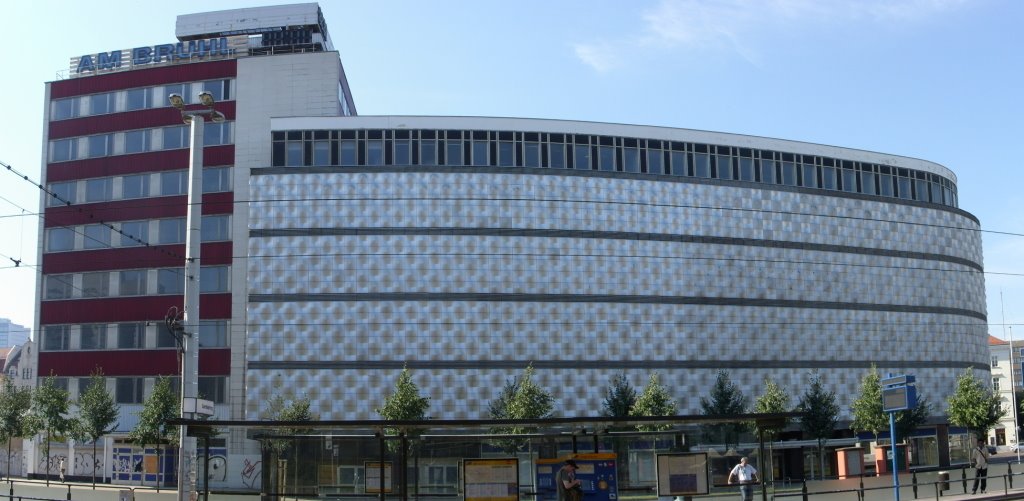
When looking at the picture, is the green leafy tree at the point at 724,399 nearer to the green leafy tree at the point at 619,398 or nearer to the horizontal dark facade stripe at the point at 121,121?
the green leafy tree at the point at 619,398

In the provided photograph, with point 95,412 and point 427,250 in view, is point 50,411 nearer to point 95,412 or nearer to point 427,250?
point 95,412

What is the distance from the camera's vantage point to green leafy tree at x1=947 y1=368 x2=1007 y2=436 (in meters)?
64.5

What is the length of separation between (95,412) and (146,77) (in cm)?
2124

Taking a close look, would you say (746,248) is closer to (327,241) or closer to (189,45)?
(327,241)

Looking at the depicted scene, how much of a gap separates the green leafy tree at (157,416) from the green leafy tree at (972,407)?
4740cm

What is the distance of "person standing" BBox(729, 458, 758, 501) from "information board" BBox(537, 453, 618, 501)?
10.0 ft

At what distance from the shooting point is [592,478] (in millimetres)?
23125

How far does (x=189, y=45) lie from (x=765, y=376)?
1657 inches

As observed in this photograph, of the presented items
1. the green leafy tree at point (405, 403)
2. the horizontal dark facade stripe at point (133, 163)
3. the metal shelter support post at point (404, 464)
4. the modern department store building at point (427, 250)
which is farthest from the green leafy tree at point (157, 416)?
the metal shelter support post at point (404, 464)

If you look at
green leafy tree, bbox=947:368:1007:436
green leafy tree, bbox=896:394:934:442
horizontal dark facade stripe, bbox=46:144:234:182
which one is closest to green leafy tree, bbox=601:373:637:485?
green leafy tree, bbox=896:394:934:442

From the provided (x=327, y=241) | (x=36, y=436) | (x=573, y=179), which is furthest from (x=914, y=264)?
(x=36, y=436)

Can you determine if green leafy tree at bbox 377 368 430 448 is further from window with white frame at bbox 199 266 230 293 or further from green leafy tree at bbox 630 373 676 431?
window with white frame at bbox 199 266 230 293

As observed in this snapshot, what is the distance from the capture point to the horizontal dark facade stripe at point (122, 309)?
199 feet

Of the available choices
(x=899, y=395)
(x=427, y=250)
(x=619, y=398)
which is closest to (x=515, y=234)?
(x=427, y=250)
